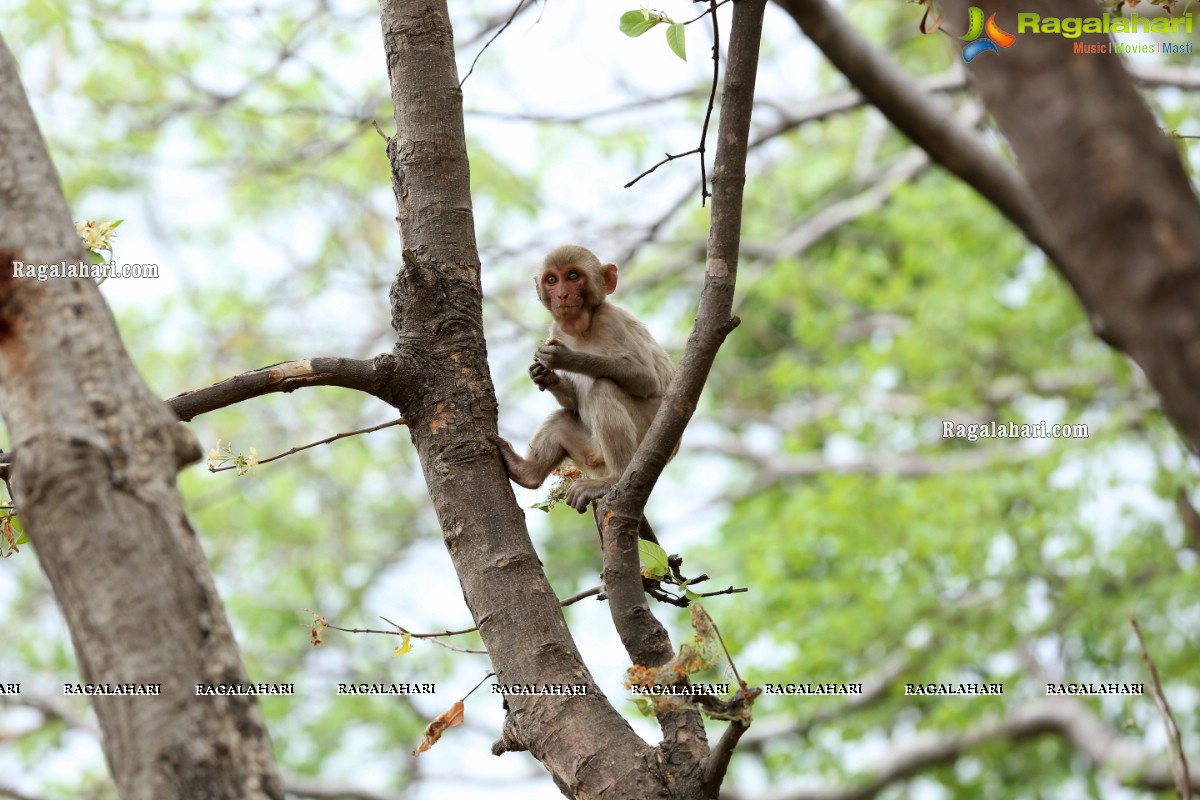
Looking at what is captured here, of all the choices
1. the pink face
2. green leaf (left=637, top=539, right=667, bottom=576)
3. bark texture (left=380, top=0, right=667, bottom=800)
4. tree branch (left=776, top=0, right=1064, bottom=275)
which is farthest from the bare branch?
tree branch (left=776, top=0, right=1064, bottom=275)

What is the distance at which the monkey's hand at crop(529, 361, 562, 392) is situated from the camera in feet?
16.3

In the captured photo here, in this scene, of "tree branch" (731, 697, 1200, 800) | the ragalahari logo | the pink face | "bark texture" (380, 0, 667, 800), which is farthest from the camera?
"tree branch" (731, 697, 1200, 800)

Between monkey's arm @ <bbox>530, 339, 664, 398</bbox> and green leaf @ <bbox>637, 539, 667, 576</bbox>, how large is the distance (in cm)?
186

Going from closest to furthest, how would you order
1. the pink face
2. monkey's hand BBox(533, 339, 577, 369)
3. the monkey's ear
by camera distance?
monkey's hand BBox(533, 339, 577, 369) < the pink face < the monkey's ear

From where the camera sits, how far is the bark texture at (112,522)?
1.88 metres

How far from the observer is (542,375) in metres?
4.98

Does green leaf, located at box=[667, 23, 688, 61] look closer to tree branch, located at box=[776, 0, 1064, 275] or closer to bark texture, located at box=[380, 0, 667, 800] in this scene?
bark texture, located at box=[380, 0, 667, 800]

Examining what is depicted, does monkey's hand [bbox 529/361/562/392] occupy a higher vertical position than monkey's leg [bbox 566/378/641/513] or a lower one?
higher

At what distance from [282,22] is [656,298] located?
5825 mm

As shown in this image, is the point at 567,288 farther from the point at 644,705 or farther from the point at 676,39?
the point at 644,705

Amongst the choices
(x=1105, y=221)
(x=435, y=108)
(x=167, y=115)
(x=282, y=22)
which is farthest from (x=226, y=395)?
(x=282, y=22)

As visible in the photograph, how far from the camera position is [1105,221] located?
4.96 feet

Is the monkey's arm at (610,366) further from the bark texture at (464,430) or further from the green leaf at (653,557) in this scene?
the green leaf at (653,557)

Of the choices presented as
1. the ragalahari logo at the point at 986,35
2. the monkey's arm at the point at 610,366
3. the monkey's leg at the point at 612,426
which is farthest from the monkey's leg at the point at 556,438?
the ragalahari logo at the point at 986,35
